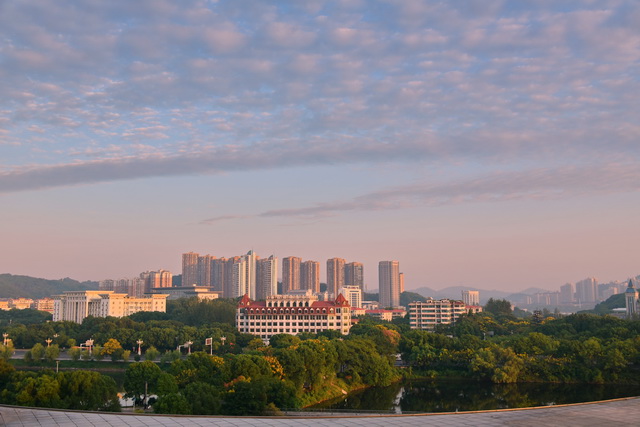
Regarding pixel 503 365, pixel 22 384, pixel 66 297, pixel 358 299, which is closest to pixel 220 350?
pixel 503 365

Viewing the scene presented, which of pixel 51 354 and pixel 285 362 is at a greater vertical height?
pixel 285 362

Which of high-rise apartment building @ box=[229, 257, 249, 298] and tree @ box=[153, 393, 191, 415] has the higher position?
high-rise apartment building @ box=[229, 257, 249, 298]

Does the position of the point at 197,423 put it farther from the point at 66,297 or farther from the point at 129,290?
the point at 129,290

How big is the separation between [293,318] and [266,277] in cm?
9026

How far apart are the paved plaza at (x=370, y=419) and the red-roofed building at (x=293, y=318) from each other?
6227 cm

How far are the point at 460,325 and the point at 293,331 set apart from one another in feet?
73.7

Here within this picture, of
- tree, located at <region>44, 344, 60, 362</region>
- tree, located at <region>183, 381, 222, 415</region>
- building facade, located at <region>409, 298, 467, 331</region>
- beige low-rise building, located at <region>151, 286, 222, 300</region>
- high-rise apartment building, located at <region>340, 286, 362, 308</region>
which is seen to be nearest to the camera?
tree, located at <region>183, 381, 222, 415</region>

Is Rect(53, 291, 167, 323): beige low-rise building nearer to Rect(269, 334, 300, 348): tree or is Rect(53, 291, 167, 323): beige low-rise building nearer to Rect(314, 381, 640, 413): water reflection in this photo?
Rect(269, 334, 300, 348): tree

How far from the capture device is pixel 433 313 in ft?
319

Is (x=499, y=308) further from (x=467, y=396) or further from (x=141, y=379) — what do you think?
(x=141, y=379)

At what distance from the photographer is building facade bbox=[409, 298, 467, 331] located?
96.5 meters

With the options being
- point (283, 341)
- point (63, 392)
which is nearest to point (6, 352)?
point (283, 341)

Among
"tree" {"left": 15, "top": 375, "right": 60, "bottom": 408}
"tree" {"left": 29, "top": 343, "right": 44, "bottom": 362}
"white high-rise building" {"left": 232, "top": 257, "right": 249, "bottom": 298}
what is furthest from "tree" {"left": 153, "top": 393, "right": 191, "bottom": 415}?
"white high-rise building" {"left": 232, "top": 257, "right": 249, "bottom": 298}

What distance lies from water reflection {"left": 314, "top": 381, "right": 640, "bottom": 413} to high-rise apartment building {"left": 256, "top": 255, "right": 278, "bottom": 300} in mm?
118945
